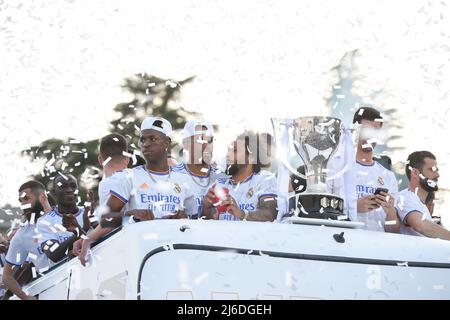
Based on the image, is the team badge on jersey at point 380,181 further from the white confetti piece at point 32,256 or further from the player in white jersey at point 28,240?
the white confetti piece at point 32,256

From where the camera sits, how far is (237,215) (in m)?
5.27

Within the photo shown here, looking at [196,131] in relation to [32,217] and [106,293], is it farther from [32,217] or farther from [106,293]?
[32,217]

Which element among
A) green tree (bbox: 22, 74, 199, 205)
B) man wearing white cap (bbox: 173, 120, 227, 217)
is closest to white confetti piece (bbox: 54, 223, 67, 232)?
man wearing white cap (bbox: 173, 120, 227, 217)

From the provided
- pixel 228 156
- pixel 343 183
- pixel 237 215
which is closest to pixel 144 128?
pixel 228 156

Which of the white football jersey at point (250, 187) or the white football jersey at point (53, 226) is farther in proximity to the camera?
the white football jersey at point (53, 226)

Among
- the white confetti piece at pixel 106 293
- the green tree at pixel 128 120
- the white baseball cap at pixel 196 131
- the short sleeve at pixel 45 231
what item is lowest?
the white confetti piece at pixel 106 293

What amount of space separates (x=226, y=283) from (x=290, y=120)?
1.54 m

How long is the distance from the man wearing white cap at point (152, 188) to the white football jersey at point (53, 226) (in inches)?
58.9

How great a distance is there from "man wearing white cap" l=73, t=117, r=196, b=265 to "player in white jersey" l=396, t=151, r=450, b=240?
140 centimetres

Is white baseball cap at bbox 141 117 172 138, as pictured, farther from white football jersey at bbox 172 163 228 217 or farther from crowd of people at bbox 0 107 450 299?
white football jersey at bbox 172 163 228 217

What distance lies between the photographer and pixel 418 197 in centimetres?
609

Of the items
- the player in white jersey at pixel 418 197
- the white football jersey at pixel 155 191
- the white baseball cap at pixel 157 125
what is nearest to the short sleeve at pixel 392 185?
the player in white jersey at pixel 418 197

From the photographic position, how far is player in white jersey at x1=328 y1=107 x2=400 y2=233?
5.27 m

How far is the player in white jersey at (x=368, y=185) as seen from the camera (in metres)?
5.27
